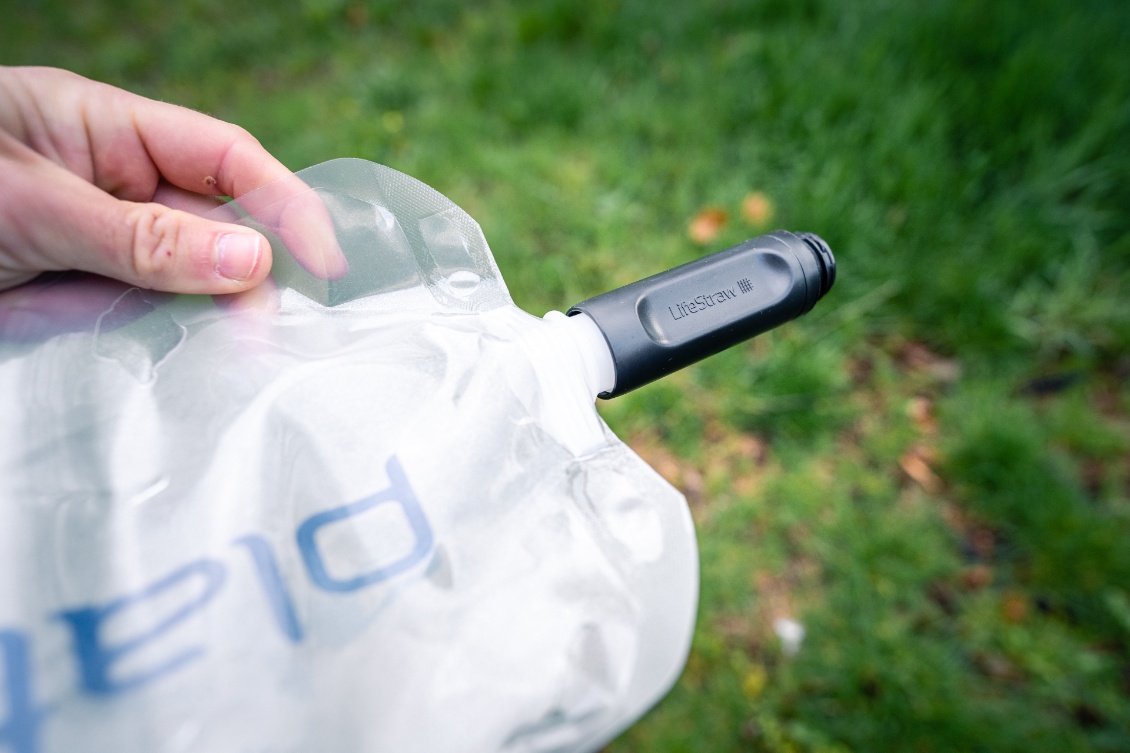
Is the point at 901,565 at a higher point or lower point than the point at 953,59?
lower

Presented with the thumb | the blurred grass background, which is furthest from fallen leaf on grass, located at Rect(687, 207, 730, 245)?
the thumb

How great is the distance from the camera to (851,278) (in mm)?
1768

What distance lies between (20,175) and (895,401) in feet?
6.17

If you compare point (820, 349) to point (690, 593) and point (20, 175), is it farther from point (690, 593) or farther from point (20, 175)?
point (20, 175)

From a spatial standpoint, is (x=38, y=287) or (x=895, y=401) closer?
(x=38, y=287)

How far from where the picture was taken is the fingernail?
0.76 meters

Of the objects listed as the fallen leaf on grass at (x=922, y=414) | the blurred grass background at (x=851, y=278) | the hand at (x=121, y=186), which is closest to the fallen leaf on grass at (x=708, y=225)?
the blurred grass background at (x=851, y=278)

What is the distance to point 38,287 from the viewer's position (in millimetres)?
859

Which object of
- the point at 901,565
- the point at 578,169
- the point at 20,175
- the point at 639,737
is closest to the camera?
the point at 20,175

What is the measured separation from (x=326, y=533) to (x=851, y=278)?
1.62 metres

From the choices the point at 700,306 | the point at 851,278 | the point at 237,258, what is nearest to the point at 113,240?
the point at 237,258

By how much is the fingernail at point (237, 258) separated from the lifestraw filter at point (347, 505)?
30 millimetres

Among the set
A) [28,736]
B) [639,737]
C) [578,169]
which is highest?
[28,736]

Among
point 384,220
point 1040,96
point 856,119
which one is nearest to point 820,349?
point 856,119
